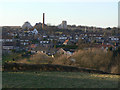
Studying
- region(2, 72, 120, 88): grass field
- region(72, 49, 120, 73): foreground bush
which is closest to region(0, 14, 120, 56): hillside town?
region(72, 49, 120, 73): foreground bush

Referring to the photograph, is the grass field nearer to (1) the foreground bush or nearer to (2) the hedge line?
(2) the hedge line

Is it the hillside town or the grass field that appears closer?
the grass field

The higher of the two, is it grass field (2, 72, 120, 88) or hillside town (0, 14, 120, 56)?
hillside town (0, 14, 120, 56)

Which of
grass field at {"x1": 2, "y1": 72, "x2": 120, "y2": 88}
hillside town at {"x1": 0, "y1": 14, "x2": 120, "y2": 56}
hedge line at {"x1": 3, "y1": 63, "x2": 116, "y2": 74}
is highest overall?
hillside town at {"x1": 0, "y1": 14, "x2": 120, "y2": 56}

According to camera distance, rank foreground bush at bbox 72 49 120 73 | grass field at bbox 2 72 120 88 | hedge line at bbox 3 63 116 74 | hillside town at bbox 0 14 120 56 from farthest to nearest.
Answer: hillside town at bbox 0 14 120 56 → foreground bush at bbox 72 49 120 73 → hedge line at bbox 3 63 116 74 → grass field at bbox 2 72 120 88

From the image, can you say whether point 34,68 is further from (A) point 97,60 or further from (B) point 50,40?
(B) point 50,40

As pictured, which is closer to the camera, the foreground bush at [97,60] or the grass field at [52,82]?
the grass field at [52,82]

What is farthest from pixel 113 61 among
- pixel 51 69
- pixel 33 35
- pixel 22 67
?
pixel 33 35

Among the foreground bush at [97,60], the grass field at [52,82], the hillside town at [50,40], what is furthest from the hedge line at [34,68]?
the hillside town at [50,40]

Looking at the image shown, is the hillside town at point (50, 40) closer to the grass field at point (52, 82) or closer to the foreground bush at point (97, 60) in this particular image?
the foreground bush at point (97, 60)

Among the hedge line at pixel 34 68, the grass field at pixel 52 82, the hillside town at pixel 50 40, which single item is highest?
the hillside town at pixel 50 40

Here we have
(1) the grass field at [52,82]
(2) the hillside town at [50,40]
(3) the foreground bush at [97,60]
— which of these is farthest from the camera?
(2) the hillside town at [50,40]

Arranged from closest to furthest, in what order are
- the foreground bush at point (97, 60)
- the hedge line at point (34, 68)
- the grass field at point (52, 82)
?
the grass field at point (52, 82)
the hedge line at point (34, 68)
the foreground bush at point (97, 60)

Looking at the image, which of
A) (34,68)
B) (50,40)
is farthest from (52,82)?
(50,40)
